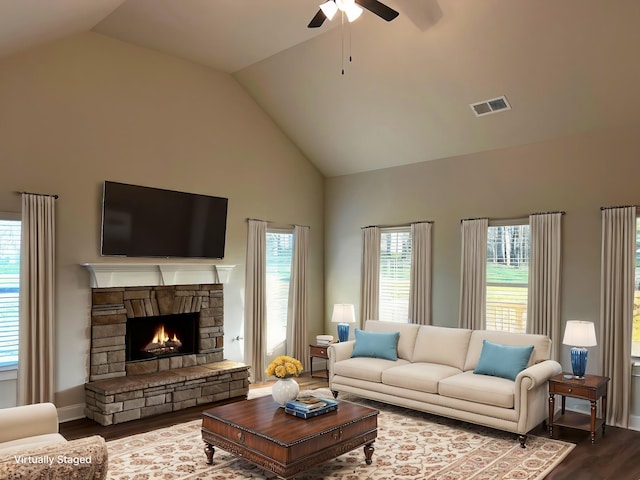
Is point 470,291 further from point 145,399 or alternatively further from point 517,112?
point 145,399

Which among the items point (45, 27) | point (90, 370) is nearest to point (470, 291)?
point (90, 370)

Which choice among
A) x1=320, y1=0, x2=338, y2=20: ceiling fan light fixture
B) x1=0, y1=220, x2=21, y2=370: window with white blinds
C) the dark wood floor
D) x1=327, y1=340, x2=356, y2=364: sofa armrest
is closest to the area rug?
the dark wood floor

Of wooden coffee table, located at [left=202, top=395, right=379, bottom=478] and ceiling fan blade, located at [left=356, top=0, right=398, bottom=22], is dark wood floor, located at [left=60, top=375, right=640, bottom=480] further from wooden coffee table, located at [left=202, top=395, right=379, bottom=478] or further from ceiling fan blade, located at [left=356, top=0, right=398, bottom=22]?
ceiling fan blade, located at [left=356, top=0, right=398, bottom=22]

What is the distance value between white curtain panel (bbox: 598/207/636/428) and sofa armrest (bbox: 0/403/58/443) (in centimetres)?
545

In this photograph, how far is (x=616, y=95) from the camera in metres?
5.34

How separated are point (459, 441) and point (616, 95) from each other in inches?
154

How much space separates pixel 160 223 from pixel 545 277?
15.7 feet

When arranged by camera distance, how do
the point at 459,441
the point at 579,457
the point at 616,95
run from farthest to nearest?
the point at 616,95 < the point at 459,441 < the point at 579,457

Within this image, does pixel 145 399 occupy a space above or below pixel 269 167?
below

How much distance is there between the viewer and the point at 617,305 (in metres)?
5.57

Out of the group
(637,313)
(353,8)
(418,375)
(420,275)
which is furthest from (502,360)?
(353,8)

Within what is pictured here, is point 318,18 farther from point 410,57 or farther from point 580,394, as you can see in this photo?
point 580,394

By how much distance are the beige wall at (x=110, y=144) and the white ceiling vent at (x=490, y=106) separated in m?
3.17

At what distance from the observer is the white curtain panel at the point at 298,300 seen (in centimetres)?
802
